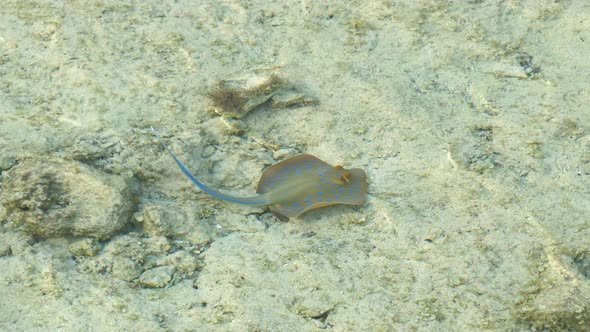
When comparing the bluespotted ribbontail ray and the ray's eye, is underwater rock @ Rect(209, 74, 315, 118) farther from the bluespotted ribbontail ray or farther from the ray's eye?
the ray's eye

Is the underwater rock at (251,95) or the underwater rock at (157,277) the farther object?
the underwater rock at (251,95)

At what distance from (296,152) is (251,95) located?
60 centimetres

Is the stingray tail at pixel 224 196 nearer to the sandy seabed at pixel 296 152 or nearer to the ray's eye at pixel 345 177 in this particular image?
the sandy seabed at pixel 296 152

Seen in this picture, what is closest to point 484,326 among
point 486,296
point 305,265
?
point 486,296

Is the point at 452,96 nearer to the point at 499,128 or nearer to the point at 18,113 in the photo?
the point at 499,128

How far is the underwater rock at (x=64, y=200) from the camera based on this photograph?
3621 mm

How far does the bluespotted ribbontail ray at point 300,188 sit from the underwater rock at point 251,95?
2.13 feet

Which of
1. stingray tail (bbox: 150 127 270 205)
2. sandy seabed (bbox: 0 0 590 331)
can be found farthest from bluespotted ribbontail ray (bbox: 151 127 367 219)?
sandy seabed (bbox: 0 0 590 331)

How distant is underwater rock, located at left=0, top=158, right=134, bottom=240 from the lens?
11.9ft

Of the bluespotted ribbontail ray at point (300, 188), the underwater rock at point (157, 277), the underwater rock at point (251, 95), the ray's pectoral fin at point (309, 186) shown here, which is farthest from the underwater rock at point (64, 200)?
the underwater rock at point (251, 95)

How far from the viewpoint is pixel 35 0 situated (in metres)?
5.55

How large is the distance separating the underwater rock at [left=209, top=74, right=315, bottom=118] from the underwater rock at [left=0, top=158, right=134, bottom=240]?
1.19 metres

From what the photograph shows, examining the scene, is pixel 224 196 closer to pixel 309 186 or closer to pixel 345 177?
pixel 309 186

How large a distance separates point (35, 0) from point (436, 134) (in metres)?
3.69
